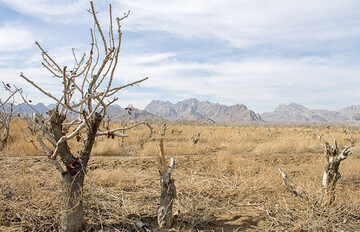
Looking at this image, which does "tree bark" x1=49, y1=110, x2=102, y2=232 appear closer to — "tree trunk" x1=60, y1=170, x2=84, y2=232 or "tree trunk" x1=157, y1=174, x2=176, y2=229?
"tree trunk" x1=60, y1=170, x2=84, y2=232

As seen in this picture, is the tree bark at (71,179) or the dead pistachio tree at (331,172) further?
the dead pistachio tree at (331,172)

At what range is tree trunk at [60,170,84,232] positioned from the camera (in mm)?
2848

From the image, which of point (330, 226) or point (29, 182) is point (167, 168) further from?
point (29, 182)

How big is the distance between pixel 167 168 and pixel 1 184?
2996 millimetres

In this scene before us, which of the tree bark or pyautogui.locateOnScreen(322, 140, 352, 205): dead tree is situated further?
pyautogui.locateOnScreen(322, 140, 352, 205): dead tree

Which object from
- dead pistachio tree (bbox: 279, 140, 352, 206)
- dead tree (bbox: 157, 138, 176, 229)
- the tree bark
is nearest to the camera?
the tree bark

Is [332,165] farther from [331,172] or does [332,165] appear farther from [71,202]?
[71,202]

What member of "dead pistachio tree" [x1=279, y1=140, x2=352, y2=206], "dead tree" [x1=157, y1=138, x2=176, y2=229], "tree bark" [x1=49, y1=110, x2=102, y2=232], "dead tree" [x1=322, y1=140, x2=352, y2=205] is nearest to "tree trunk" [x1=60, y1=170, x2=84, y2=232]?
"tree bark" [x1=49, y1=110, x2=102, y2=232]

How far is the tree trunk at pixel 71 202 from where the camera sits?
2848 millimetres

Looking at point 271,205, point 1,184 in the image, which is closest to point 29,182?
point 1,184

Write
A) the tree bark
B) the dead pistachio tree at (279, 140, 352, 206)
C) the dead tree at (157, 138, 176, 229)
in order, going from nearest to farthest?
the tree bark, the dead tree at (157, 138, 176, 229), the dead pistachio tree at (279, 140, 352, 206)

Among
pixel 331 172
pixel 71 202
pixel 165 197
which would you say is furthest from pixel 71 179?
pixel 331 172

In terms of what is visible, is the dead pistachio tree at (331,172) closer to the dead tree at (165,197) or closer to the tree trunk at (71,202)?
the dead tree at (165,197)

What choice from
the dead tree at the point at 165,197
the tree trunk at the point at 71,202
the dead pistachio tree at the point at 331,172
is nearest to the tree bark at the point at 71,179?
the tree trunk at the point at 71,202
